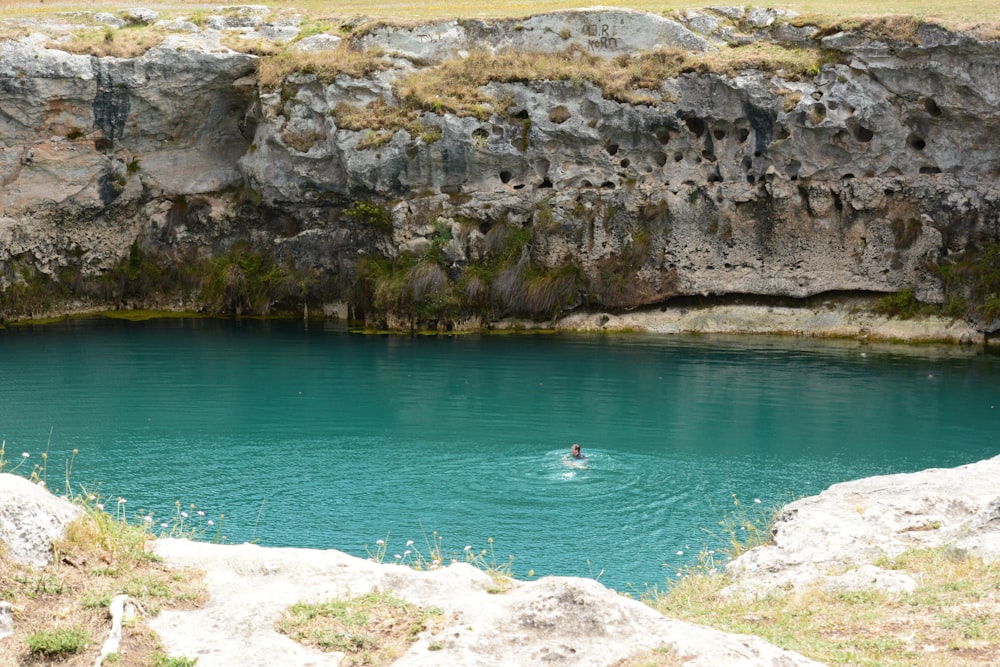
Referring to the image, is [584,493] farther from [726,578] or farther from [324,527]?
[726,578]

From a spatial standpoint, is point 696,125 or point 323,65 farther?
point 323,65

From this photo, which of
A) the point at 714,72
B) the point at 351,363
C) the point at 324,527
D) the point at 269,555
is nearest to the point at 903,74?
the point at 714,72

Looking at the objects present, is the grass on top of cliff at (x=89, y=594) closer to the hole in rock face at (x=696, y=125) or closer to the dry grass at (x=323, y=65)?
the hole in rock face at (x=696, y=125)

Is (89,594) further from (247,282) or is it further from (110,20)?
(110,20)

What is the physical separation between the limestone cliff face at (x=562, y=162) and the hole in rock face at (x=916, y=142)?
0.09 m

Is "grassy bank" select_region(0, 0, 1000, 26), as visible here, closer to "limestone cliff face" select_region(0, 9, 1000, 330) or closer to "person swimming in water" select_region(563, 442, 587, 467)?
"limestone cliff face" select_region(0, 9, 1000, 330)

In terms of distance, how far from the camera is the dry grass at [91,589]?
748cm

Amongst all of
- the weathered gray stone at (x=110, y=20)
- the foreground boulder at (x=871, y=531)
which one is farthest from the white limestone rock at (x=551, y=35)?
the foreground boulder at (x=871, y=531)

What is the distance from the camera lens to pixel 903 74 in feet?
139

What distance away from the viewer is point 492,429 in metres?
28.4

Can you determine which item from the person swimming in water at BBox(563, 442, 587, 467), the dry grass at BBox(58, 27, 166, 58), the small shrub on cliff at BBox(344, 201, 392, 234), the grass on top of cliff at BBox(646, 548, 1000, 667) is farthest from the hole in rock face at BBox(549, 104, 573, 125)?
the grass on top of cliff at BBox(646, 548, 1000, 667)

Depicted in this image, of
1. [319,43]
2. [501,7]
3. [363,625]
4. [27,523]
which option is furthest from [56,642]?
[501,7]

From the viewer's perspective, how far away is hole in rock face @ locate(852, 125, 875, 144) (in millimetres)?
43625

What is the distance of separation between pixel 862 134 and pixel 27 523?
40.9 m
